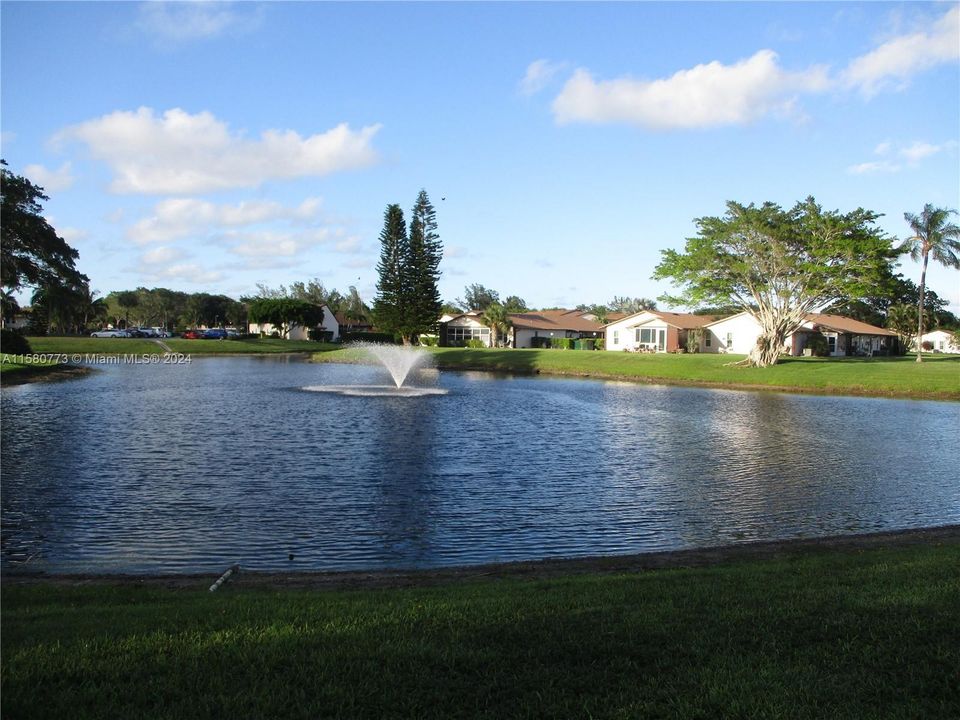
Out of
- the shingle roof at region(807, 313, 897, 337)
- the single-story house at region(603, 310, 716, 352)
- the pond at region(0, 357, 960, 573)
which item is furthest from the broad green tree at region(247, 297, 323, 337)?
the pond at region(0, 357, 960, 573)

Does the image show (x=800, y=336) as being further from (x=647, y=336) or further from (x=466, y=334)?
(x=466, y=334)

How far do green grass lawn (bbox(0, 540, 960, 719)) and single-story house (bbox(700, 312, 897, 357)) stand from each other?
7125cm

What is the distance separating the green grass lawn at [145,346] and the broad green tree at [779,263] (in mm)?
45240

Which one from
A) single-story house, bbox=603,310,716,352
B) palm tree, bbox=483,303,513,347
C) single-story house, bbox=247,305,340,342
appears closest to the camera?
single-story house, bbox=603,310,716,352

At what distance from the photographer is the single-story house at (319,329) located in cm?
11144

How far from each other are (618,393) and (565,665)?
37.6 m

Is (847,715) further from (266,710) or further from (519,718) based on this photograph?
(266,710)

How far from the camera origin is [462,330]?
99.4 metres

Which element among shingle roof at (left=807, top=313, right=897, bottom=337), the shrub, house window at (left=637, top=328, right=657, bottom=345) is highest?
shingle roof at (left=807, top=313, right=897, bottom=337)

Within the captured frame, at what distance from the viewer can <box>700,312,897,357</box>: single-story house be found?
76.7 m

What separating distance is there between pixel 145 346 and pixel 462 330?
38.1 meters

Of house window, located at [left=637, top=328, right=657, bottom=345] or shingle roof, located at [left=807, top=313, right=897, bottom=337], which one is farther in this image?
Result: house window, located at [left=637, top=328, right=657, bottom=345]

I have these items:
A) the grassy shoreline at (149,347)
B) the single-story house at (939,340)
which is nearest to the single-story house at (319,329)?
the grassy shoreline at (149,347)

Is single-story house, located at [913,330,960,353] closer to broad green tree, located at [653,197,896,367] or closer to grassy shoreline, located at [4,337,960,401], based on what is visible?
grassy shoreline, located at [4,337,960,401]
